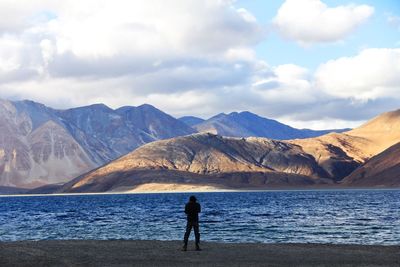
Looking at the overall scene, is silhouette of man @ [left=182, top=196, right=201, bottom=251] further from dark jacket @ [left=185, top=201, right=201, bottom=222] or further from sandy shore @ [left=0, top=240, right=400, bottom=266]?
sandy shore @ [left=0, top=240, right=400, bottom=266]

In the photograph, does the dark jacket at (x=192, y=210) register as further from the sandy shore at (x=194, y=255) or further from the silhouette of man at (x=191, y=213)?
the sandy shore at (x=194, y=255)

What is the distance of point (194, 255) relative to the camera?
123 ft

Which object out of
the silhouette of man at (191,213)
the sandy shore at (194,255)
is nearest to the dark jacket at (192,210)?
the silhouette of man at (191,213)

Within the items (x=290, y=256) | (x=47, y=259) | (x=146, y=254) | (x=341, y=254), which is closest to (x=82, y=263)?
(x=47, y=259)

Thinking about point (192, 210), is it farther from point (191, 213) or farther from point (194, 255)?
point (194, 255)

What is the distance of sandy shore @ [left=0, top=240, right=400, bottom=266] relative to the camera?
33812mm

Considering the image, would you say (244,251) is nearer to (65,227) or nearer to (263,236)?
(263,236)

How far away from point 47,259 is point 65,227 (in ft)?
139

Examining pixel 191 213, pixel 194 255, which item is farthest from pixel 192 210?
pixel 194 255

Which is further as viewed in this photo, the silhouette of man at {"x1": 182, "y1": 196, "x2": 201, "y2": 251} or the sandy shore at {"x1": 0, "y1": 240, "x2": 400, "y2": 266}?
the silhouette of man at {"x1": 182, "y1": 196, "x2": 201, "y2": 251}

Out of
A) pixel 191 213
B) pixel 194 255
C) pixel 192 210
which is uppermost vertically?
pixel 192 210

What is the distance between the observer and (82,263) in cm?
3384

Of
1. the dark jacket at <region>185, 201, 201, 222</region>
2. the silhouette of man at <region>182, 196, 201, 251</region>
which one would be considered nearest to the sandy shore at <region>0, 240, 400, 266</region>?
the silhouette of man at <region>182, 196, 201, 251</region>

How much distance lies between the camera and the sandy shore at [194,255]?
111 ft
